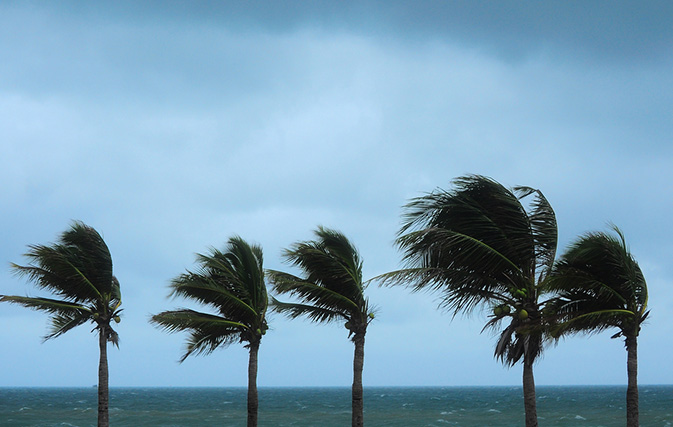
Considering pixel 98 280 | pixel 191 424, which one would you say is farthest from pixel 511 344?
pixel 191 424

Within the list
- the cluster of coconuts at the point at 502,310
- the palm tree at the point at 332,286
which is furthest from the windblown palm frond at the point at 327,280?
the cluster of coconuts at the point at 502,310

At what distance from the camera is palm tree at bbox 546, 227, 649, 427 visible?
17781 mm

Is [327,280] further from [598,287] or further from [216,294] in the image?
[598,287]

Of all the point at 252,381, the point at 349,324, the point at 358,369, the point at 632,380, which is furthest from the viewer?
the point at 252,381

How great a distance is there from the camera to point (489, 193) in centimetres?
1953

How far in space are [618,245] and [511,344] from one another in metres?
3.70

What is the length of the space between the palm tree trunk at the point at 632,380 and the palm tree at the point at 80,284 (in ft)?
56.9

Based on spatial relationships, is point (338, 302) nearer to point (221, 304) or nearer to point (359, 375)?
point (359, 375)

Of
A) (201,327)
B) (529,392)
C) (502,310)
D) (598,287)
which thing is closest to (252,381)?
(201,327)

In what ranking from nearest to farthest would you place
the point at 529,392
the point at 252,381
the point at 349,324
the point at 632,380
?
the point at 632,380
the point at 529,392
the point at 349,324
the point at 252,381

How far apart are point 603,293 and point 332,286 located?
354 inches

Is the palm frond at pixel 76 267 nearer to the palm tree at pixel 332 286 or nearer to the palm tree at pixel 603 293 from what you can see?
the palm tree at pixel 332 286

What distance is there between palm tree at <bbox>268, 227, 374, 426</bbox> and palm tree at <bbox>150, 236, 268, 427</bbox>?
3.28ft

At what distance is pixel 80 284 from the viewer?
26188mm
